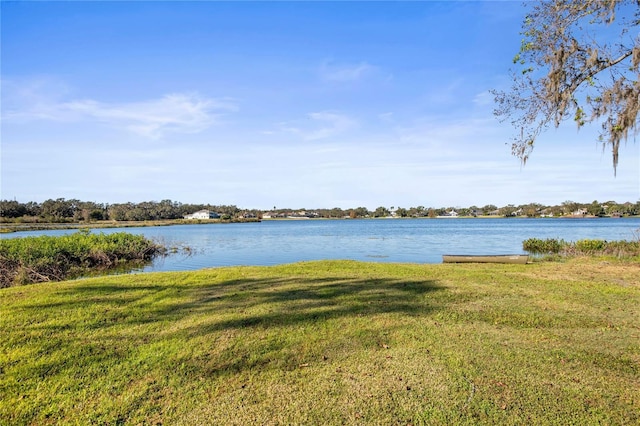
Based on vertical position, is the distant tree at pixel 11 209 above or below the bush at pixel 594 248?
above

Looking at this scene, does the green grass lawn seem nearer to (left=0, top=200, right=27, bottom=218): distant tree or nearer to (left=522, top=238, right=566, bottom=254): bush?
(left=522, top=238, right=566, bottom=254): bush

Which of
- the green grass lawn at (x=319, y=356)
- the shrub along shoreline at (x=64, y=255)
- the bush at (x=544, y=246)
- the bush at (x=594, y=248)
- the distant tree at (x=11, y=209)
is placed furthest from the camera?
the distant tree at (x=11, y=209)

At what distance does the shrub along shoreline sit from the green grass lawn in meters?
7.26

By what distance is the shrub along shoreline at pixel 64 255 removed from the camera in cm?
1485

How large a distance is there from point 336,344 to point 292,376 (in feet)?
3.84

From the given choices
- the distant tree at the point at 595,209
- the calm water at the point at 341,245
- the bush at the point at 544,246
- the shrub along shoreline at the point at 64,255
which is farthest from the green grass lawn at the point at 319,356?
the distant tree at the point at 595,209

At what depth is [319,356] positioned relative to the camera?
5.20m

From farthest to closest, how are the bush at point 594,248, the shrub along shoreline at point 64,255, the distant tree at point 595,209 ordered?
the distant tree at point 595,209 → the bush at point 594,248 → the shrub along shoreline at point 64,255

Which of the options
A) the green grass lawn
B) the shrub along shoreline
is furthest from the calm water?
the green grass lawn

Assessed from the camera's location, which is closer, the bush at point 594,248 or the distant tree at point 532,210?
the bush at point 594,248

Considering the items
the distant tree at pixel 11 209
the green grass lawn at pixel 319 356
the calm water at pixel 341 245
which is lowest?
the calm water at pixel 341 245

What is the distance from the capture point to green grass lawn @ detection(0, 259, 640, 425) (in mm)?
A: 3879

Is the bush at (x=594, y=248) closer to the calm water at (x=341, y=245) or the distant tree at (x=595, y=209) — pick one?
the calm water at (x=341, y=245)

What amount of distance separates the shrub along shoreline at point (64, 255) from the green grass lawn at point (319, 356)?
23.8 ft
